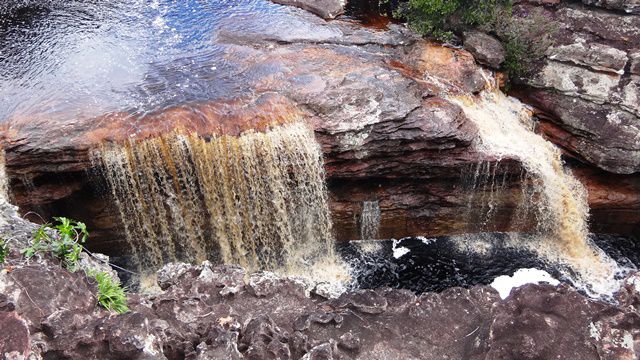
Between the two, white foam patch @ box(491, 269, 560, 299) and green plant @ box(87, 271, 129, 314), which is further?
white foam patch @ box(491, 269, 560, 299)

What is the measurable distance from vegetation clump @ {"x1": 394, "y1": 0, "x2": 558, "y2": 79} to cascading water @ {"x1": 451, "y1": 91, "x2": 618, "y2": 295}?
0.93 meters

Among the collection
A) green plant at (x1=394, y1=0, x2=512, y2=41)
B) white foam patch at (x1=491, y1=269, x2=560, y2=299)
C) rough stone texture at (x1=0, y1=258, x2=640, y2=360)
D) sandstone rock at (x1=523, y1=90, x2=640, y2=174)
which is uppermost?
green plant at (x1=394, y1=0, x2=512, y2=41)

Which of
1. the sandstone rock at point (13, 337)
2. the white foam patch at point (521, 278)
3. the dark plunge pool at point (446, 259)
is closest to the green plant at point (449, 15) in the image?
the dark plunge pool at point (446, 259)

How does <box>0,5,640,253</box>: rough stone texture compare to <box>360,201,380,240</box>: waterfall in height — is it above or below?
above

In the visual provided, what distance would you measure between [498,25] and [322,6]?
3.89 m

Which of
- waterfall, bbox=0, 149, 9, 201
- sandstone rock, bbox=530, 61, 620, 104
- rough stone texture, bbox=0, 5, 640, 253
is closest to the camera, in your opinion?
waterfall, bbox=0, 149, 9, 201

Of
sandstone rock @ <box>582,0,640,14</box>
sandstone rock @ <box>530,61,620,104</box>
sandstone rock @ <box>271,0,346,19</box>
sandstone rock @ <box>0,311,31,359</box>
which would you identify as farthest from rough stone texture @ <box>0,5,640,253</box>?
sandstone rock @ <box>0,311,31,359</box>

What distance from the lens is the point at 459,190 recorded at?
10.5 meters

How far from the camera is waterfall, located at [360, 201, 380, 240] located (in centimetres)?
1056

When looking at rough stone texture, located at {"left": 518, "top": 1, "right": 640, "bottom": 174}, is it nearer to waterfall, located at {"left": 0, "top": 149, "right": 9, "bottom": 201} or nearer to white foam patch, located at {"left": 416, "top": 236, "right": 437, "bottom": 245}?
white foam patch, located at {"left": 416, "top": 236, "right": 437, "bottom": 245}

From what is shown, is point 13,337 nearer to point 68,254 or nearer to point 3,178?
point 68,254

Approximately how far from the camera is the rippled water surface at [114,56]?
386 inches

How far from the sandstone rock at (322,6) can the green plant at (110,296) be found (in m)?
8.66

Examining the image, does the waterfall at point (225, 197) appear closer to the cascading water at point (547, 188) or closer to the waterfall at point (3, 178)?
the waterfall at point (3, 178)
